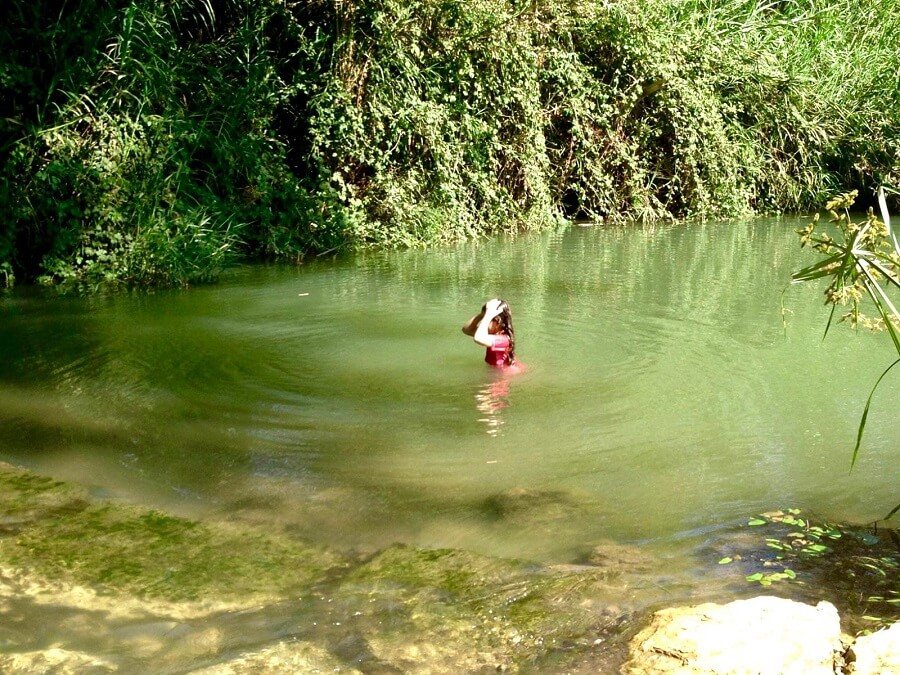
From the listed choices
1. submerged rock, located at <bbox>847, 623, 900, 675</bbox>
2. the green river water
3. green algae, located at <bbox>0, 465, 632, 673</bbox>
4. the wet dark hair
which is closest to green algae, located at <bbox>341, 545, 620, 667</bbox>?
green algae, located at <bbox>0, 465, 632, 673</bbox>

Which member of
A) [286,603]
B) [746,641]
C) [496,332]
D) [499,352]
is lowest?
[286,603]

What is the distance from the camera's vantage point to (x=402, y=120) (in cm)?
1189

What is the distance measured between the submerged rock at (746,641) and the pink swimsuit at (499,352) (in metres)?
3.39

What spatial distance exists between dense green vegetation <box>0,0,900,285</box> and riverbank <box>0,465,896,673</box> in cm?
620

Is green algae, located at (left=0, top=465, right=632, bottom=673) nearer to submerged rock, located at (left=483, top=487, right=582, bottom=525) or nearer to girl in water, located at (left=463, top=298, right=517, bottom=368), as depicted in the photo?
submerged rock, located at (left=483, top=487, right=582, bottom=525)

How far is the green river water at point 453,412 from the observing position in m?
4.11

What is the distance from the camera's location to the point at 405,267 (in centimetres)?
1070

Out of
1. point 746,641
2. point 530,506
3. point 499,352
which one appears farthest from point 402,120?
point 746,641

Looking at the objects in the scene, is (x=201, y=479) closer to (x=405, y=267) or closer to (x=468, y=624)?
(x=468, y=624)

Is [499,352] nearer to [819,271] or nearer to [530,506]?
[530,506]

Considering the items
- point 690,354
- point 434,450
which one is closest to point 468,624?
point 434,450

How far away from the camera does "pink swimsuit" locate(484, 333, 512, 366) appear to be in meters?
6.24

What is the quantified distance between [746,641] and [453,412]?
2.96m

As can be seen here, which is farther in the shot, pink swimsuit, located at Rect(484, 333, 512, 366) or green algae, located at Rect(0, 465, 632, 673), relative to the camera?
pink swimsuit, located at Rect(484, 333, 512, 366)
